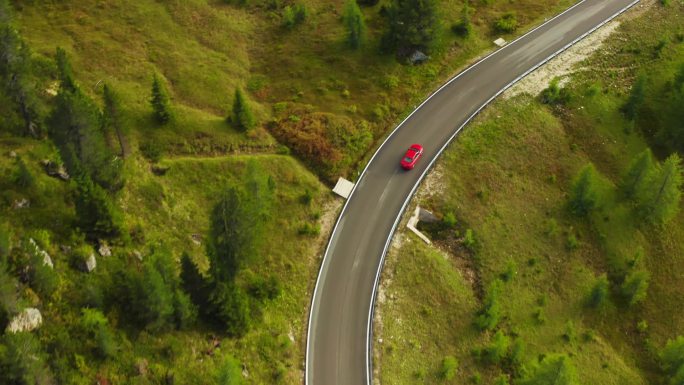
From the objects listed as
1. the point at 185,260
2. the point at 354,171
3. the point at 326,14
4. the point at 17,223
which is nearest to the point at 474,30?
the point at 326,14

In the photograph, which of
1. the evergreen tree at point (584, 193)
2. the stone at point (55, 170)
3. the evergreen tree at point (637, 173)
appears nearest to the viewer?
the stone at point (55, 170)

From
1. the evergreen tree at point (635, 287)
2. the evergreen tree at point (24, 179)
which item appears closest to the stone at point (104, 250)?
the evergreen tree at point (24, 179)

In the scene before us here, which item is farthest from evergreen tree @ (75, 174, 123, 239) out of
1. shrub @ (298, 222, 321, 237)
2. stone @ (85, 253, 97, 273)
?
shrub @ (298, 222, 321, 237)

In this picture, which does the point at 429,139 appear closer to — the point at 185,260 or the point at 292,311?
the point at 292,311

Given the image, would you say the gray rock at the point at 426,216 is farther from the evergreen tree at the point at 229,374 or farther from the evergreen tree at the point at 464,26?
the evergreen tree at the point at 464,26

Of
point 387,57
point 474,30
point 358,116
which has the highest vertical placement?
point 474,30

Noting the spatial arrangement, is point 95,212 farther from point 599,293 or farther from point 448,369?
point 599,293
